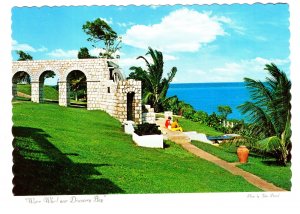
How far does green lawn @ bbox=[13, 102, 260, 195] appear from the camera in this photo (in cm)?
1020

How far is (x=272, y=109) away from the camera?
1504 cm

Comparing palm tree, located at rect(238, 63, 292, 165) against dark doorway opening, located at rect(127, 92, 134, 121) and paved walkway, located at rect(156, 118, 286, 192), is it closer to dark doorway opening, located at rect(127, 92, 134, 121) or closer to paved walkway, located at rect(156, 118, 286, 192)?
paved walkway, located at rect(156, 118, 286, 192)

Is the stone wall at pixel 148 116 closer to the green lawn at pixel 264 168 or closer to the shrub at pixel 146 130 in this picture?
the shrub at pixel 146 130

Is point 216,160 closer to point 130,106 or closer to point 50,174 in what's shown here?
point 50,174

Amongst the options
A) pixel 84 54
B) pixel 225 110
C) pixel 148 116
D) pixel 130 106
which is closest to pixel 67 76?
pixel 130 106

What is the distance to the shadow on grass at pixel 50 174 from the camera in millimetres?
9719

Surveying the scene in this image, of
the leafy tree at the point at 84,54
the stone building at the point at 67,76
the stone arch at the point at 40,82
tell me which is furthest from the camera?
the leafy tree at the point at 84,54

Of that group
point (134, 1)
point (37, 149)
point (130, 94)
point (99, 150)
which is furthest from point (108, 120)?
point (134, 1)

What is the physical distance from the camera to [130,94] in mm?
25609

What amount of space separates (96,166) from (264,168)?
6.11 metres

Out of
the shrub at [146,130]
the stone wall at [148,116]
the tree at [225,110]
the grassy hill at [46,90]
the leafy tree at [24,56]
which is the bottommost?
the shrub at [146,130]

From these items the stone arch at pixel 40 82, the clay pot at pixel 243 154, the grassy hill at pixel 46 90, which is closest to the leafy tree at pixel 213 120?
the stone arch at pixel 40 82

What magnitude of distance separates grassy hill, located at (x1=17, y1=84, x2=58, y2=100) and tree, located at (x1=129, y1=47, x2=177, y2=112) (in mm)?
9635
